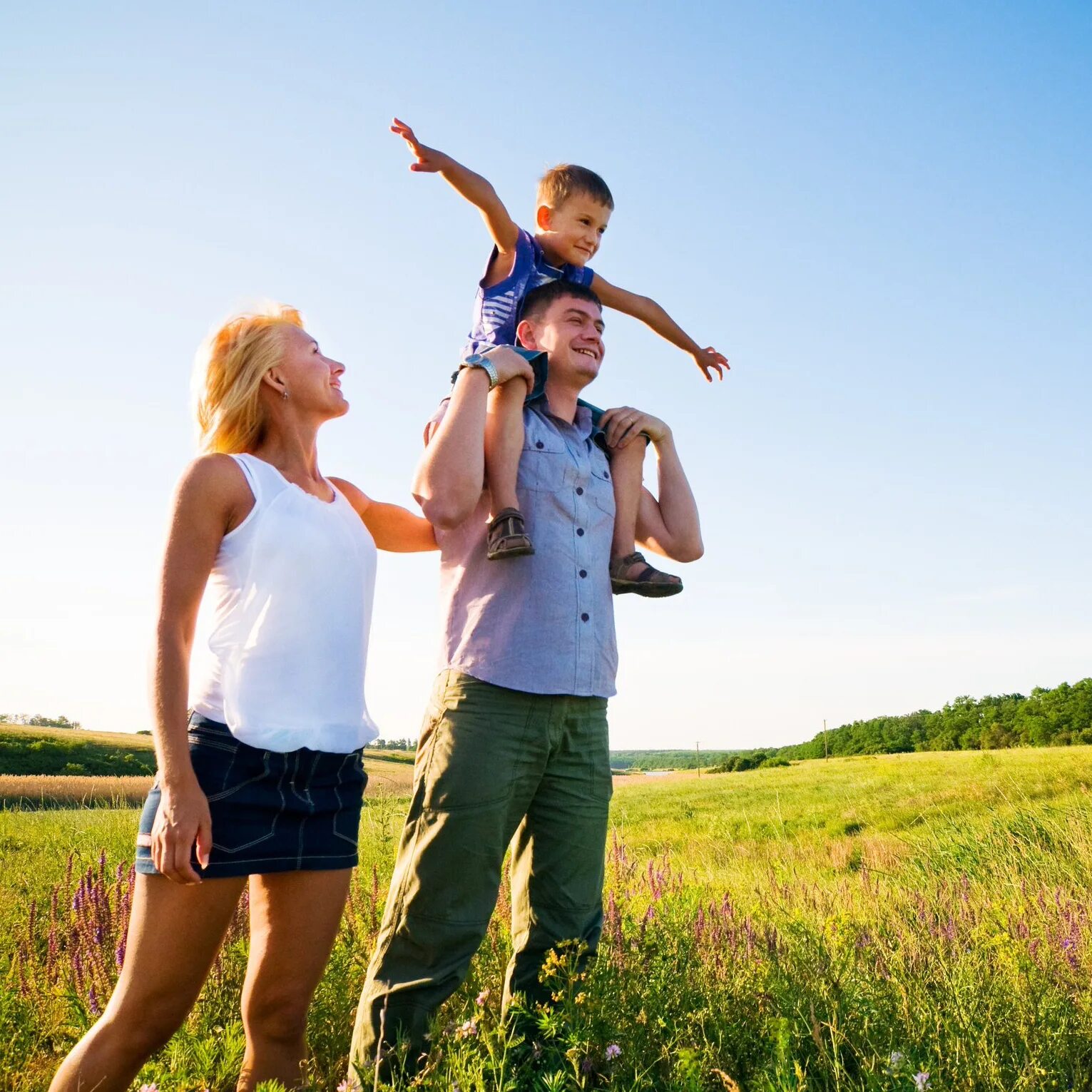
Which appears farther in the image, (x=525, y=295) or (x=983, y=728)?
(x=983, y=728)

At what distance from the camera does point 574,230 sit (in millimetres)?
4594

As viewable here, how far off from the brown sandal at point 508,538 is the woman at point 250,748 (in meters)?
0.42

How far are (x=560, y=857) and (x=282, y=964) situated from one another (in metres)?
0.91

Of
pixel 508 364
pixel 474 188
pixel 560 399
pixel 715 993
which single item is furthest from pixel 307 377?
pixel 715 993

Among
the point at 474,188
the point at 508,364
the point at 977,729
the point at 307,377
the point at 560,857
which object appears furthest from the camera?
the point at 977,729

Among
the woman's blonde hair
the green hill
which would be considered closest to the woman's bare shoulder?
the woman's blonde hair

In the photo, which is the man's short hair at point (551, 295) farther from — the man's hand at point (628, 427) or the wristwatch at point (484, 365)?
the wristwatch at point (484, 365)

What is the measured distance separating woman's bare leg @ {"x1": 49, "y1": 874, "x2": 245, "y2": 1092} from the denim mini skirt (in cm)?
7

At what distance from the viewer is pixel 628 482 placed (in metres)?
3.57

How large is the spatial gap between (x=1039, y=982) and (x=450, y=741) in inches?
92.7

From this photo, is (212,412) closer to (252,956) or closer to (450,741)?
(450,741)

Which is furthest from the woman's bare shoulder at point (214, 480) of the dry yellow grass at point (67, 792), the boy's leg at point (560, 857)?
the dry yellow grass at point (67, 792)

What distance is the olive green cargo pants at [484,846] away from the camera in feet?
8.80

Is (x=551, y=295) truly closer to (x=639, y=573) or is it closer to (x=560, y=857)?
(x=639, y=573)
